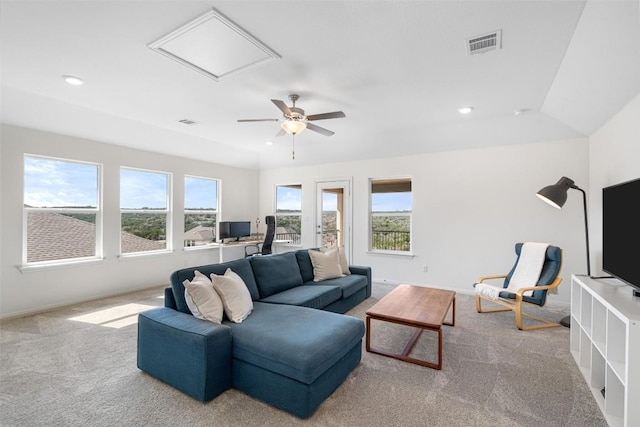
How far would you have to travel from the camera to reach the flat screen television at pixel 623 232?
6.79 feet

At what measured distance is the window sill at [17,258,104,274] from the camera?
13.0 feet

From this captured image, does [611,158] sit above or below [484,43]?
below

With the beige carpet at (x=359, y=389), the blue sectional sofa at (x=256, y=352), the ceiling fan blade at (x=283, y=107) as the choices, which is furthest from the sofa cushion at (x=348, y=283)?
the ceiling fan blade at (x=283, y=107)

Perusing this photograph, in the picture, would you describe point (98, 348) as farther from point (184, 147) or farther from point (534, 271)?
point (534, 271)

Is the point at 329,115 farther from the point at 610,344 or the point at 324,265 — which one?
the point at 610,344

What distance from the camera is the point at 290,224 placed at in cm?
713

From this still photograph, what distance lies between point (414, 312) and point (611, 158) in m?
2.83

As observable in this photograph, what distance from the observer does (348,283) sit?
13.2 feet

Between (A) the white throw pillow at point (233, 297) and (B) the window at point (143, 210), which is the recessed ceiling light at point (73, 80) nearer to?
(B) the window at point (143, 210)

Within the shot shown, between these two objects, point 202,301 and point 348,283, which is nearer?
point 202,301

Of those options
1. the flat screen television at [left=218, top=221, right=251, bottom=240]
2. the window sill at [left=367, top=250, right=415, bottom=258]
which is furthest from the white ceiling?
the flat screen television at [left=218, top=221, right=251, bottom=240]

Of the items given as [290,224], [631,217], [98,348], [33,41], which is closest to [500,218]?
[631,217]

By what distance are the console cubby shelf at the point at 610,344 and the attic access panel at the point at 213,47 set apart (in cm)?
303

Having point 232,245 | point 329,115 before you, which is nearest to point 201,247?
point 232,245
